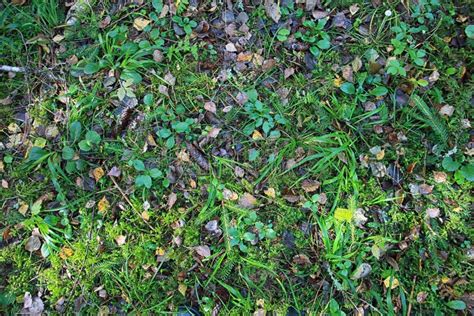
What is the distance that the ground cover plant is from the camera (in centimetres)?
265

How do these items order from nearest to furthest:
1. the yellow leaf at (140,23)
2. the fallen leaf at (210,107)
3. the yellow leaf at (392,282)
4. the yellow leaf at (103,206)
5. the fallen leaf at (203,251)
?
the yellow leaf at (392,282) → the fallen leaf at (203,251) → the yellow leaf at (103,206) → the fallen leaf at (210,107) → the yellow leaf at (140,23)

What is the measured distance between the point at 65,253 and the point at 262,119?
1.55m

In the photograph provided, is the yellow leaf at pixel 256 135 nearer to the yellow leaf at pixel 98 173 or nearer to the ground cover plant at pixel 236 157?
the ground cover plant at pixel 236 157

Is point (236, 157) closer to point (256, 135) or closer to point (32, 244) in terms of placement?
point (256, 135)

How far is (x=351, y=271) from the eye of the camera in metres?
2.63

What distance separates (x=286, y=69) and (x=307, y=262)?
1.31 meters

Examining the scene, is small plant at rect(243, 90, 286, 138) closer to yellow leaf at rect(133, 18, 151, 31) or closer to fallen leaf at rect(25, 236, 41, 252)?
yellow leaf at rect(133, 18, 151, 31)

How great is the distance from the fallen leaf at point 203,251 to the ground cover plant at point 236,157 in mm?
17

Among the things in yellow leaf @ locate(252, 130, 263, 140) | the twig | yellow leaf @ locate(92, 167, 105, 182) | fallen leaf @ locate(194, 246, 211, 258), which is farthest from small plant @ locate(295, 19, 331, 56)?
the twig

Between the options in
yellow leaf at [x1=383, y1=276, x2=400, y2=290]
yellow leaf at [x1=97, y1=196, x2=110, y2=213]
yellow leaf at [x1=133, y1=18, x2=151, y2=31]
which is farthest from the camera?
yellow leaf at [x1=133, y1=18, x2=151, y2=31]

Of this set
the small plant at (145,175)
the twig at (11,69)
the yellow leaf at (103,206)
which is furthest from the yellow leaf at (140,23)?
the yellow leaf at (103,206)

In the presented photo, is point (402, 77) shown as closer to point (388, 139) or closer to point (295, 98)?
point (388, 139)

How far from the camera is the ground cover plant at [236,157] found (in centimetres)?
265

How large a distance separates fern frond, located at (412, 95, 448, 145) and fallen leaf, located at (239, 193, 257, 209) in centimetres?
120
